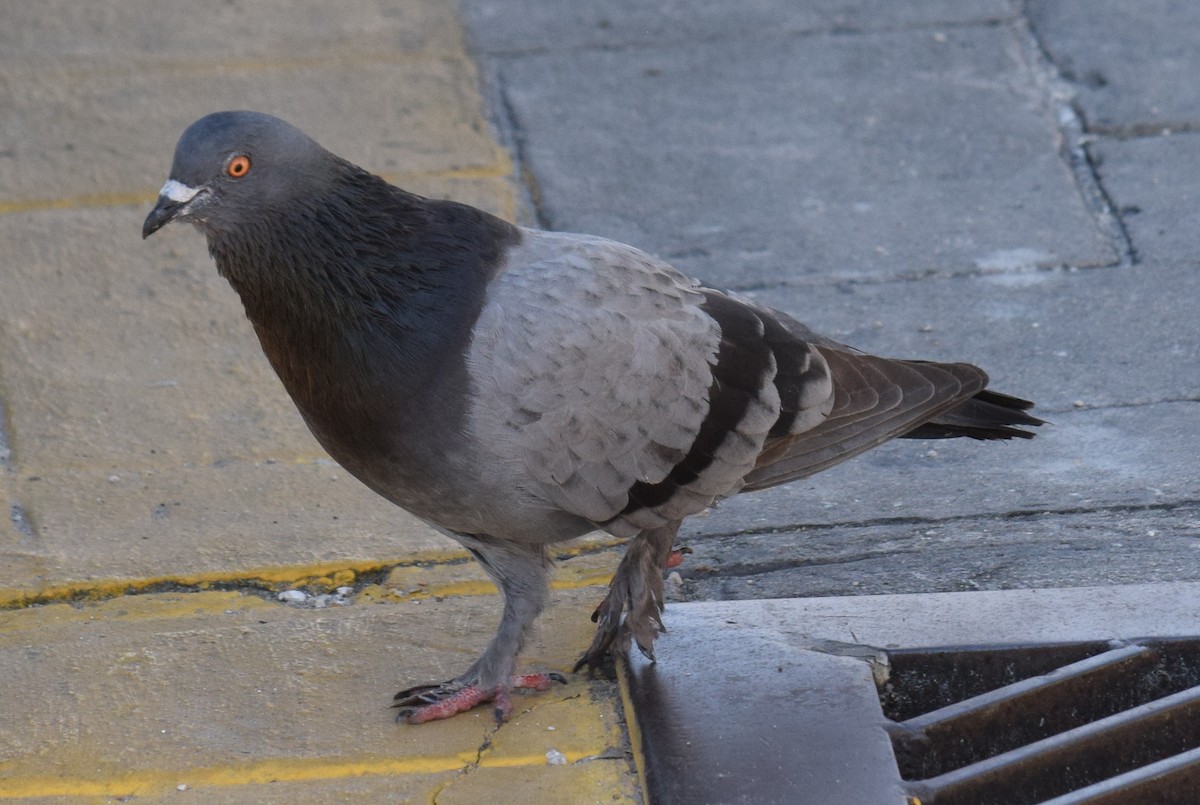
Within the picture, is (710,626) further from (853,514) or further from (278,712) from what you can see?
(278,712)

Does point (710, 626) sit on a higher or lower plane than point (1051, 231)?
lower

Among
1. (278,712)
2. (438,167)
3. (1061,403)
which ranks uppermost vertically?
(438,167)

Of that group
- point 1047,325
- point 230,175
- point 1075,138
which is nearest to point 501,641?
point 230,175

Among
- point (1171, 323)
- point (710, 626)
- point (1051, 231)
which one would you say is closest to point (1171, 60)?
point (1051, 231)

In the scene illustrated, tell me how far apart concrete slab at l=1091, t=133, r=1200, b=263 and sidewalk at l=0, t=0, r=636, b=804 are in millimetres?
2269

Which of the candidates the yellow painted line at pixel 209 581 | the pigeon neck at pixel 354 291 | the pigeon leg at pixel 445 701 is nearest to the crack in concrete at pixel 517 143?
the yellow painted line at pixel 209 581

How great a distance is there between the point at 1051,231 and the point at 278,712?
10.9 ft

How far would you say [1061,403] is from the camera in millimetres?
4488

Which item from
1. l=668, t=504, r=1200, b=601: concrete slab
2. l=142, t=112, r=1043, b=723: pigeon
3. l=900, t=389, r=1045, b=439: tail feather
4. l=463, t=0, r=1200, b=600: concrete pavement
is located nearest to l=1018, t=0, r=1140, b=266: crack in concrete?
l=463, t=0, r=1200, b=600: concrete pavement

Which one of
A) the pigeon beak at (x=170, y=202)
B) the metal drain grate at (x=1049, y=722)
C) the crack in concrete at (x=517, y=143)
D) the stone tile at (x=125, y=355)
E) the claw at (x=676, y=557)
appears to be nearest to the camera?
the metal drain grate at (x=1049, y=722)

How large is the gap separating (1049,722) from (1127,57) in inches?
160

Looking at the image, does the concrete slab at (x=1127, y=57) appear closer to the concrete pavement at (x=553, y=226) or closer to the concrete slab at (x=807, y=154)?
the concrete pavement at (x=553, y=226)

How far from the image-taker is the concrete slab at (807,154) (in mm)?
5363

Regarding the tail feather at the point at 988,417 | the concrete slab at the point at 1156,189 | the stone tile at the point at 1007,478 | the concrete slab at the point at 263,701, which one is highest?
the concrete slab at the point at 1156,189
